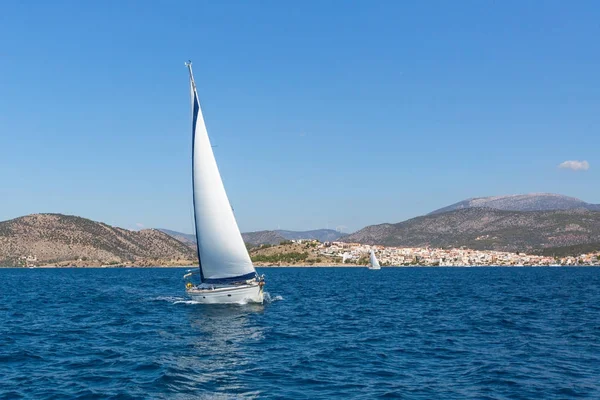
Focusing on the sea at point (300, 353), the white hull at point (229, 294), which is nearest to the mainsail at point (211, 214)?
the white hull at point (229, 294)

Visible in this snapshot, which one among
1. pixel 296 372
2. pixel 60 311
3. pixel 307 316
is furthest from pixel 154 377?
pixel 60 311

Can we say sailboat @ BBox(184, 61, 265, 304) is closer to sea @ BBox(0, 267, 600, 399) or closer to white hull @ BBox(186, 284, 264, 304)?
white hull @ BBox(186, 284, 264, 304)

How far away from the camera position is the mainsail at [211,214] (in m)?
51.3

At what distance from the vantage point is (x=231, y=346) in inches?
1344

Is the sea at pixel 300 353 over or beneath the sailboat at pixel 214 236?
beneath

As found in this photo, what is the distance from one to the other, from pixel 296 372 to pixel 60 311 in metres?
35.0

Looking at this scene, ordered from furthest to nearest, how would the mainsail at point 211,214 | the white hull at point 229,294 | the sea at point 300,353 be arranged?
the white hull at point 229,294, the mainsail at point 211,214, the sea at point 300,353

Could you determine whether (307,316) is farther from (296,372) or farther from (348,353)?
(296,372)

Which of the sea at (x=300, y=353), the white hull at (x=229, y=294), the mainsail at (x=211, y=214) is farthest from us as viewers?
the white hull at (x=229, y=294)

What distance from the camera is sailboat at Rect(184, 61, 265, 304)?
168 feet

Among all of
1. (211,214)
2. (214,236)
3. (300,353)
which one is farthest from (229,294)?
(300,353)

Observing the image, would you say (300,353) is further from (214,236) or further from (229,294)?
(229,294)

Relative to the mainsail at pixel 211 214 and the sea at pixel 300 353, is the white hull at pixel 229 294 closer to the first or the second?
the sea at pixel 300 353

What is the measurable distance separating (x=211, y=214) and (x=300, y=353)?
73.5 ft
